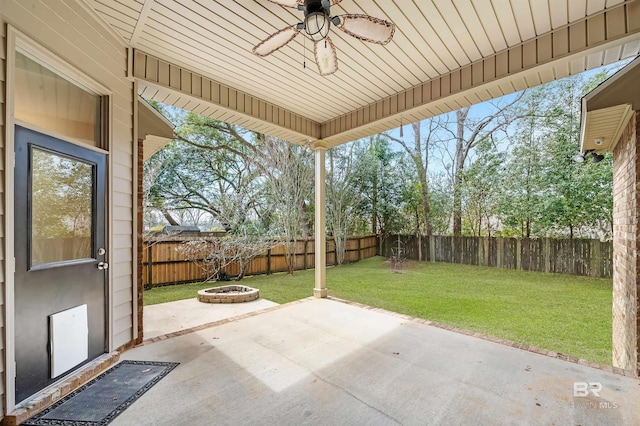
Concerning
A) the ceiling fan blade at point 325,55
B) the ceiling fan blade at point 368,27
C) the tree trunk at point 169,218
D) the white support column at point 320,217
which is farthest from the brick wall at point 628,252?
the tree trunk at point 169,218

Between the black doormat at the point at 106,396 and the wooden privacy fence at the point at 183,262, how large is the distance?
10.4 feet

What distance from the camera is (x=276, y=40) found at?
7.46ft

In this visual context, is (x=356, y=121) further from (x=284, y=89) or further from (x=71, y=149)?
(x=71, y=149)

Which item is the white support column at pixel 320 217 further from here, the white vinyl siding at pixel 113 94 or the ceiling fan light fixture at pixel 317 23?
the ceiling fan light fixture at pixel 317 23

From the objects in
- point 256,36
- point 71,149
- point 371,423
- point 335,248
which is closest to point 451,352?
point 371,423

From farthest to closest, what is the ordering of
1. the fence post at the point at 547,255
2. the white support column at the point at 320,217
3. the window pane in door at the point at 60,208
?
1. the fence post at the point at 547,255
2. the white support column at the point at 320,217
3. the window pane in door at the point at 60,208

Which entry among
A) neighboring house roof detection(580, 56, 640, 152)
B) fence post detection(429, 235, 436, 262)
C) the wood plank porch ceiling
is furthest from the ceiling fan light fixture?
fence post detection(429, 235, 436, 262)

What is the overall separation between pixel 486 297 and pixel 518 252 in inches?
154

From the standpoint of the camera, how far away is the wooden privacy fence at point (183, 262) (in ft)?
22.9

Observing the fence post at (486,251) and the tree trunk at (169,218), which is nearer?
the fence post at (486,251)

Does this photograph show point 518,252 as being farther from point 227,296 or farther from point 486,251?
point 227,296

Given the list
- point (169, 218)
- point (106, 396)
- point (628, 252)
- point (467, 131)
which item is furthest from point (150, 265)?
point (467, 131)

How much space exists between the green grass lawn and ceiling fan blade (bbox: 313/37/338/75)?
13.6 feet

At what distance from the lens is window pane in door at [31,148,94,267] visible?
211 cm
